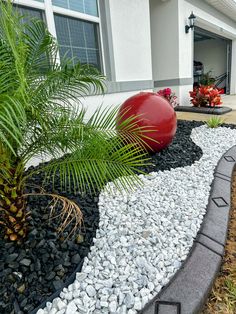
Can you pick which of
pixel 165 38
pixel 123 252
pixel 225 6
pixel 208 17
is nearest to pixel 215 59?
pixel 225 6

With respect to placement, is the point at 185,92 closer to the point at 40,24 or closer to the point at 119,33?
the point at 119,33

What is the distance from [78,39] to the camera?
13.5 feet

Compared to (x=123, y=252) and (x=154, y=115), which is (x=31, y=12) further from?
(x=123, y=252)

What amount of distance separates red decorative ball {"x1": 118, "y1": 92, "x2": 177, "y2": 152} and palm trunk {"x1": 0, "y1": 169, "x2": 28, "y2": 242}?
5.99 feet

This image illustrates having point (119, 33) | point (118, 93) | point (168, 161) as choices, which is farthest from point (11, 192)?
point (119, 33)

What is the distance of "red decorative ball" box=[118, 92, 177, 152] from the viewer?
3.02 meters

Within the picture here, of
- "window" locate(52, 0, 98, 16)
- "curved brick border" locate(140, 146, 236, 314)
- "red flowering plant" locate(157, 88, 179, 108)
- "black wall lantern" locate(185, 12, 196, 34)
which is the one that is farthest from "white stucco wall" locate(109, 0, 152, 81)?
"curved brick border" locate(140, 146, 236, 314)

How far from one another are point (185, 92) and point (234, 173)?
505cm

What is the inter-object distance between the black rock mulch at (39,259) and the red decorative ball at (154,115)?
1.37 metres

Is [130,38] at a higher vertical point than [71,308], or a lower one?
higher

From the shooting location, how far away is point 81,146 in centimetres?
142

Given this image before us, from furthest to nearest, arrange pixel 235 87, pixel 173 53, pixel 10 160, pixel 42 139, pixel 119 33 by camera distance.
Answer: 1. pixel 235 87
2. pixel 173 53
3. pixel 119 33
4. pixel 42 139
5. pixel 10 160

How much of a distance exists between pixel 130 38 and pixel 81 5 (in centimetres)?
135

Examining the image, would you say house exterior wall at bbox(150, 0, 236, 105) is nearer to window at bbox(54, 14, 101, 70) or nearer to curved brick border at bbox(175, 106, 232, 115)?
curved brick border at bbox(175, 106, 232, 115)
